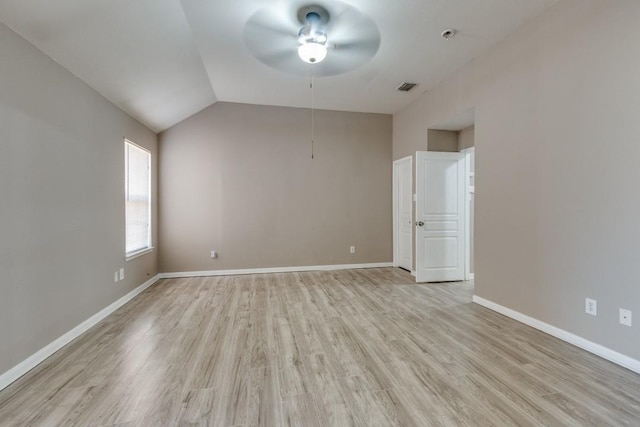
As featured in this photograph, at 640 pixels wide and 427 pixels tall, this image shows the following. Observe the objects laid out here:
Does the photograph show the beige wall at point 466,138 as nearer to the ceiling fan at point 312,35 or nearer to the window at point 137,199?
the ceiling fan at point 312,35

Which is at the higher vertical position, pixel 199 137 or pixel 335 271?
pixel 199 137

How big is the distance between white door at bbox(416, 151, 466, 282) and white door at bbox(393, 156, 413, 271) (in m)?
0.55

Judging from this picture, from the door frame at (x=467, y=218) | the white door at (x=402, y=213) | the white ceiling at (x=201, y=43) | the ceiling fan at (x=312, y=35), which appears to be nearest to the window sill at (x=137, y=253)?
the white ceiling at (x=201, y=43)

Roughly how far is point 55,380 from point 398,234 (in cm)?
495

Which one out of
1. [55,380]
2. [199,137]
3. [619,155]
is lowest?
[55,380]

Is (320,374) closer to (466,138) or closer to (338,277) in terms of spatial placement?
(338,277)

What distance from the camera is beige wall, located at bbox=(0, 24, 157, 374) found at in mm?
1960

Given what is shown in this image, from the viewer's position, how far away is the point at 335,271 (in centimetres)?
522

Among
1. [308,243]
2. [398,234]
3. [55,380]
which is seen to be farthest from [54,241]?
[398,234]

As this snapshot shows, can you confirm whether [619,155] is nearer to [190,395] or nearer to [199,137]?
[190,395]

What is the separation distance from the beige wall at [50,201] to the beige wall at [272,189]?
148cm

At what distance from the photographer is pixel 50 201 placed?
2.35 m

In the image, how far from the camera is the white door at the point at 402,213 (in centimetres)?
516

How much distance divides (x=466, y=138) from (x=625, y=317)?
3090mm
